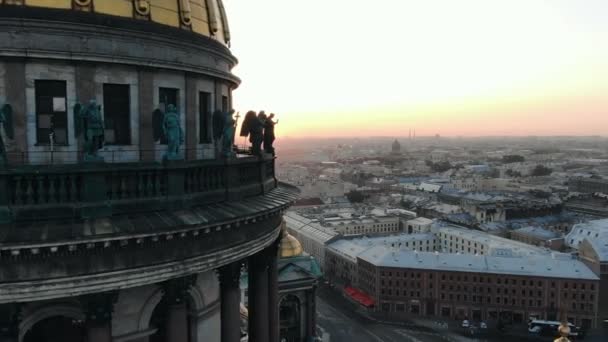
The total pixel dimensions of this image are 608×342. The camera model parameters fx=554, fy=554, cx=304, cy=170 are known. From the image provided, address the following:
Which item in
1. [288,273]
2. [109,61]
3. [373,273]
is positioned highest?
[109,61]

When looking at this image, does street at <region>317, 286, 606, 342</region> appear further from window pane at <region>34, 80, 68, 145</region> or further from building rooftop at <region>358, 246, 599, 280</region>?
window pane at <region>34, 80, 68, 145</region>

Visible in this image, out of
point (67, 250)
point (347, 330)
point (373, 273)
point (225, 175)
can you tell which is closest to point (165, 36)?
point (225, 175)

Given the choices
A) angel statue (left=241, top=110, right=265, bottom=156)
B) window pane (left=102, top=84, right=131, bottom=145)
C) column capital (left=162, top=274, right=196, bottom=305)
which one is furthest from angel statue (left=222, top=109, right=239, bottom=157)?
column capital (left=162, top=274, right=196, bottom=305)

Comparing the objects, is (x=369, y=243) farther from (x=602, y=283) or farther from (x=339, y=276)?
(x=602, y=283)

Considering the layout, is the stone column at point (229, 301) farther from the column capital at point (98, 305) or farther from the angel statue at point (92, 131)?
the angel statue at point (92, 131)

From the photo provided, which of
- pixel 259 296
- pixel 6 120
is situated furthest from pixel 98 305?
pixel 259 296
